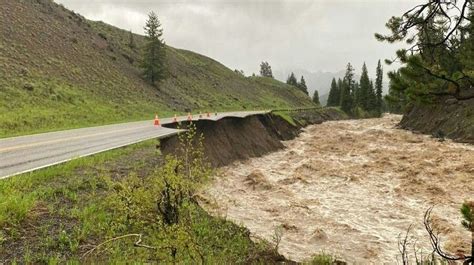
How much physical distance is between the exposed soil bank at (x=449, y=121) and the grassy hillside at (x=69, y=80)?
28307mm

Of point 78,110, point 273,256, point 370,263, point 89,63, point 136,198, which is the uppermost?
point 89,63

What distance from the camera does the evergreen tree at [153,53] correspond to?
4961 cm

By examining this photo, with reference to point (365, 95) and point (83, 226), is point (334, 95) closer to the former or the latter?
point (365, 95)

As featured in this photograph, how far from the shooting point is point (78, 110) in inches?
1164

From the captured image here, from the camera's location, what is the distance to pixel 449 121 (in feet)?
131

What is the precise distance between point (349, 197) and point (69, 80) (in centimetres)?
3103

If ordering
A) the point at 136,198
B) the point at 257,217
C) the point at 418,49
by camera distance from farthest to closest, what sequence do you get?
the point at 257,217 < the point at 136,198 < the point at 418,49

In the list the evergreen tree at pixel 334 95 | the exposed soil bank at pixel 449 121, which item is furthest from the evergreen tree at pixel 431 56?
the evergreen tree at pixel 334 95

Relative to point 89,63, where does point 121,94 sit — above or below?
below

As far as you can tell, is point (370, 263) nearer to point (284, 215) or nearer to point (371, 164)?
point (284, 215)

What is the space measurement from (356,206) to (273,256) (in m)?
8.50

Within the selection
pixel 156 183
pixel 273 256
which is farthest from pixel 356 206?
pixel 156 183

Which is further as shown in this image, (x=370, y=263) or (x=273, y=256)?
(x=370, y=263)

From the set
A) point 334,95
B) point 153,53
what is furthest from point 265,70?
point 153,53
